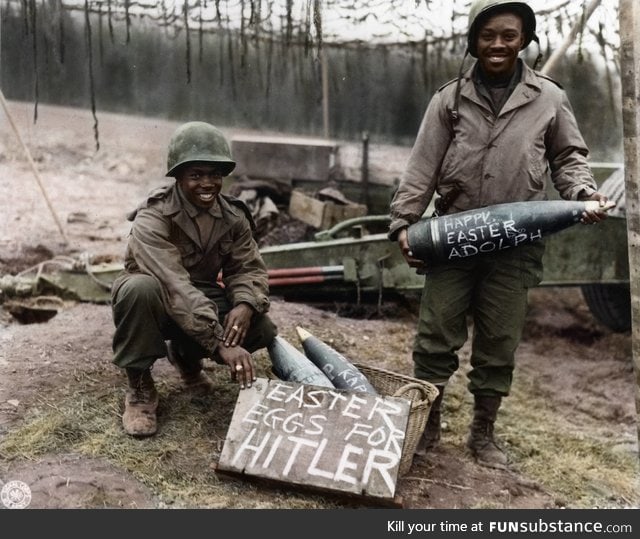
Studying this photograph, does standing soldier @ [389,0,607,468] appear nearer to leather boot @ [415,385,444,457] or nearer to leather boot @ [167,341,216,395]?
leather boot @ [415,385,444,457]

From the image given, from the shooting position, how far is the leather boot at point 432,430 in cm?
387

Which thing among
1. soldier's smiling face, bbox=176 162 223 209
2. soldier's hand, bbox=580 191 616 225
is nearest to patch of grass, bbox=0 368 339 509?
soldier's smiling face, bbox=176 162 223 209

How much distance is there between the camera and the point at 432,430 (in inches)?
155

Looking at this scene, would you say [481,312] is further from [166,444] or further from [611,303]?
[611,303]

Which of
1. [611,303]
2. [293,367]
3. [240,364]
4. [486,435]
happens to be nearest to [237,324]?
[240,364]

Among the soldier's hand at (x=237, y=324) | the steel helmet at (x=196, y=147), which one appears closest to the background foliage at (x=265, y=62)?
the steel helmet at (x=196, y=147)

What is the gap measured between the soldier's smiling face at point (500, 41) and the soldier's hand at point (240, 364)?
5.86 feet

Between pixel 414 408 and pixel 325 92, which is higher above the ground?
pixel 325 92

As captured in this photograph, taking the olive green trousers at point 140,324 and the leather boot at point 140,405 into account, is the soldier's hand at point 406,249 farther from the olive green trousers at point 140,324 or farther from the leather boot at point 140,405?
the leather boot at point 140,405

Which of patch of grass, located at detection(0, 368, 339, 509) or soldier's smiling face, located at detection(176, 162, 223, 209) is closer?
patch of grass, located at detection(0, 368, 339, 509)

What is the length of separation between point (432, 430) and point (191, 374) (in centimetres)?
137

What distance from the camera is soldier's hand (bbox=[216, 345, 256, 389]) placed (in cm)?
352

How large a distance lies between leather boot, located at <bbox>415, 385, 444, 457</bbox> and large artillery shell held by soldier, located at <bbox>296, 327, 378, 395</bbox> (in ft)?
1.13

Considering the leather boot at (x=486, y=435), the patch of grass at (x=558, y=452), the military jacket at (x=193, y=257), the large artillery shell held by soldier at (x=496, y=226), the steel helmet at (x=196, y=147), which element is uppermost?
the steel helmet at (x=196, y=147)
